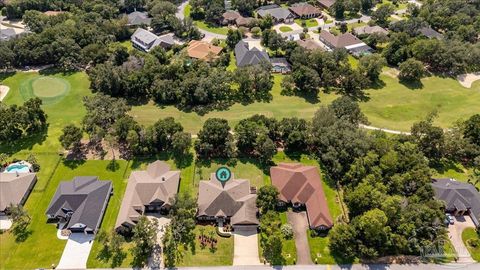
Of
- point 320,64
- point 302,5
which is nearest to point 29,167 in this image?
point 320,64

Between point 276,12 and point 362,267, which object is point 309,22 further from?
point 362,267

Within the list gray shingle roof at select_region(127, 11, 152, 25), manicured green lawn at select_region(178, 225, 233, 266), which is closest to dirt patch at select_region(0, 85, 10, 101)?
gray shingle roof at select_region(127, 11, 152, 25)

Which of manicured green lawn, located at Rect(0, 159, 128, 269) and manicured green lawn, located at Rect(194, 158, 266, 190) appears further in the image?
manicured green lawn, located at Rect(194, 158, 266, 190)

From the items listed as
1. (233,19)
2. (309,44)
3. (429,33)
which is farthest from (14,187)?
(429,33)

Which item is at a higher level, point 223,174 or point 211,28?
point 223,174

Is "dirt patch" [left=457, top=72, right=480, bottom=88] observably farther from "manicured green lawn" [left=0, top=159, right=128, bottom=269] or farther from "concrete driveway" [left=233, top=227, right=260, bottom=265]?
"manicured green lawn" [left=0, top=159, right=128, bottom=269]

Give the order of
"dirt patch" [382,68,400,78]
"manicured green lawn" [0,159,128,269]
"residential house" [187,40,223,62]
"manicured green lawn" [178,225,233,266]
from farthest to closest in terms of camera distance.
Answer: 1. "residential house" [187,40,223,62]
2. "dirt patch" [382,68,400,78]
3. "manicured green lawn" [0,159,128,269]
4. "manicured green lawn" [178,225,233,266]
